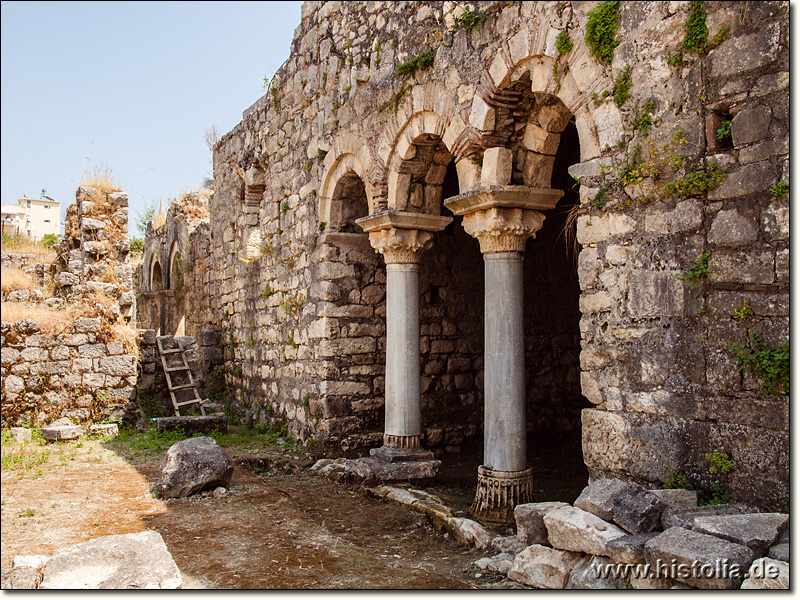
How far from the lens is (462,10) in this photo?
604 cm

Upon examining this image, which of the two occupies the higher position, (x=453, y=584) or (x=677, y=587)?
(x=677, y=587)

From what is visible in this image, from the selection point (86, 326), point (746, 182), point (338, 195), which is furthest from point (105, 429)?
point (746, 182)

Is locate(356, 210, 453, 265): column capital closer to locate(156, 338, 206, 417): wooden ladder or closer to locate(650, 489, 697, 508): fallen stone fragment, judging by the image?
locate(650, 489, 697, 508): fallen stone fragment

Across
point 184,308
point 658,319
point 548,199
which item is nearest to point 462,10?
point 548,199

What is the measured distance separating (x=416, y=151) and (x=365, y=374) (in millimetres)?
2732

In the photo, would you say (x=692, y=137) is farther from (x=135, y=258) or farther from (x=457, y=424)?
A: (x=135, y=258)

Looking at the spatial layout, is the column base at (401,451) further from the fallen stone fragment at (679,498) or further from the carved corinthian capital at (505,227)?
the fallen stone fragment at (679,498)

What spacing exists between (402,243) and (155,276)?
14.6 meters

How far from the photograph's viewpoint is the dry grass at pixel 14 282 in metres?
10.1

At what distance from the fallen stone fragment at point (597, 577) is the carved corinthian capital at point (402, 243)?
3869mm

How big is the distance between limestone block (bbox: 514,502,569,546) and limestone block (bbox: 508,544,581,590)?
16 centimetres

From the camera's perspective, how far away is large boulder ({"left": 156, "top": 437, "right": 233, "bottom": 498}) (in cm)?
635

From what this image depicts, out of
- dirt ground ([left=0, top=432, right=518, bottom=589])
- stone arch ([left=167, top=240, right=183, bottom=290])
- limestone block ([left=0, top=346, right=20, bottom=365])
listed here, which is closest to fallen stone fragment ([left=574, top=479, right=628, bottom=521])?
dirt ground ([left=0, top=432, right=518, bottom=589])

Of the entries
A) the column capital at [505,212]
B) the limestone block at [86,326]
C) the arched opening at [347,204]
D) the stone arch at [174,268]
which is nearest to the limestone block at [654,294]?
the column capital at [505,212]
